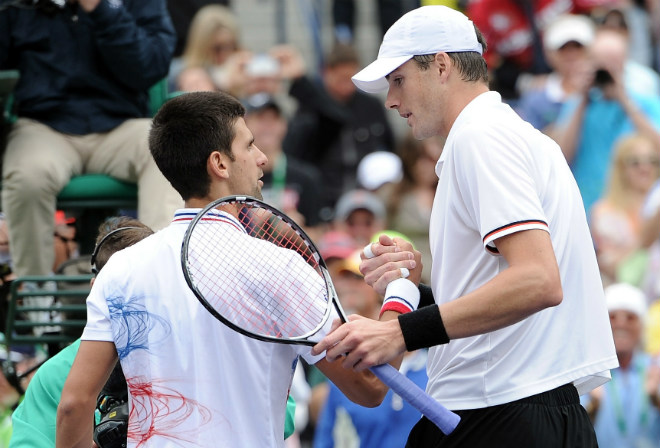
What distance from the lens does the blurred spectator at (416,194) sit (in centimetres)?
984

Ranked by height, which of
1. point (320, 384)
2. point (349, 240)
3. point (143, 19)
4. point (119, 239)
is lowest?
point (320, 384)

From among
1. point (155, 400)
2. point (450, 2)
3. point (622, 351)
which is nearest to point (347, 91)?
point (450, 2)

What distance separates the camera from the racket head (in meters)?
3.56

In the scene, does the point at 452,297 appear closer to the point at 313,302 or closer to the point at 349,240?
the point at 313,302

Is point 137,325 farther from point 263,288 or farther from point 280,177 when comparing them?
point 280,177

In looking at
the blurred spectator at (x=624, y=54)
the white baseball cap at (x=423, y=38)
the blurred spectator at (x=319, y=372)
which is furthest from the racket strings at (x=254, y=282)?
the blurred spectator at (x=624, y=54)

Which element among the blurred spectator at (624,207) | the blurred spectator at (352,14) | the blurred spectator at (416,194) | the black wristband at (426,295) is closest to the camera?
the black wristband at (426,295)

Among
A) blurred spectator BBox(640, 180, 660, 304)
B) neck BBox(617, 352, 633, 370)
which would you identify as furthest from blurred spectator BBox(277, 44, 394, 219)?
neck BBox(617, 352, 633, 370)

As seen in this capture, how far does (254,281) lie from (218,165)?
39 cm

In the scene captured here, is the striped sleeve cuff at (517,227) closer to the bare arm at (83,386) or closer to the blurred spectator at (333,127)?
the bare arm at (83,386)

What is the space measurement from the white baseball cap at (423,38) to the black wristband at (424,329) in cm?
77

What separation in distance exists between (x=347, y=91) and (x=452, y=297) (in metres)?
6.99

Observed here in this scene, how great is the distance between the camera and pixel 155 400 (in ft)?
11.8

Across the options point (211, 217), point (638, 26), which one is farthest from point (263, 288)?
point (638, 26)
